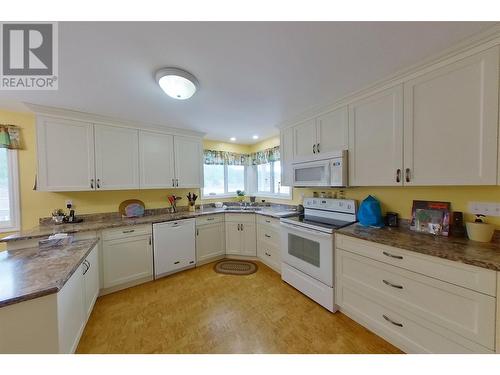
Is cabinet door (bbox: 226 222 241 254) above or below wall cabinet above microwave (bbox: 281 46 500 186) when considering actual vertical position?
below

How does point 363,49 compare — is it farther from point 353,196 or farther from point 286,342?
point 286,342

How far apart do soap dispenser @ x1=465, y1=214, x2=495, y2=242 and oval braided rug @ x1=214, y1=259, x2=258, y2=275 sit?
2.34m

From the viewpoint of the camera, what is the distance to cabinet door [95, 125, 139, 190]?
241 centimetres

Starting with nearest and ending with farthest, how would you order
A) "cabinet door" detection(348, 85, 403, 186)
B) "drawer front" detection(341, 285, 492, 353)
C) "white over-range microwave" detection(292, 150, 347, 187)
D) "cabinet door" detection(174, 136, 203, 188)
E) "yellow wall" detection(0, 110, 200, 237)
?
"drawer front" detection(341, 285, 492, 353), "cabinet door" detection(348, 85, 403, 186), "white over-range microwave" detection(292, 150, 347, 187), "yellow wall" detection(0, 110, 200, 237), "cabinet door" detection(174, 136, 203, 188)

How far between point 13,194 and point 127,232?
1.44 metres

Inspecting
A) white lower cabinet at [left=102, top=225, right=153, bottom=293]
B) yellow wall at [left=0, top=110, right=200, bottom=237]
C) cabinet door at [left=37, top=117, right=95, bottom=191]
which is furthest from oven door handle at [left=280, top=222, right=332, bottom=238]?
yellow wall at [left=0, top=110, right=200, bottom=237]

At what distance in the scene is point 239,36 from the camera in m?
1.14

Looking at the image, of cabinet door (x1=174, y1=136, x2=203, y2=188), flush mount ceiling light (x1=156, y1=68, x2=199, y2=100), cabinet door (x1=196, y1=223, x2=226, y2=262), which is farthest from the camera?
cabinet door (x1=174, y1=136, x2=203, y2=188)

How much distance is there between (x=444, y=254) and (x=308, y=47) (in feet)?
5.46

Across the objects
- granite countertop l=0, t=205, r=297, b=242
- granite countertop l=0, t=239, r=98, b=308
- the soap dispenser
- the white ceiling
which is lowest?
granite countertop l=0, t=239, r=98, b=308

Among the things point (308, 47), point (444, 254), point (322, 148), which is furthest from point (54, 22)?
point (444, 254)

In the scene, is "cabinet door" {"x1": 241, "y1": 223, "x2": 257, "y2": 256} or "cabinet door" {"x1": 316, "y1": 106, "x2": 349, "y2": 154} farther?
"cabinet door" {"x1": 241, "y1": 223, "x2": 257, "y2": 256}

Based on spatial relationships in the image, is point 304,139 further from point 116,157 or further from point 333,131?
point 116,157

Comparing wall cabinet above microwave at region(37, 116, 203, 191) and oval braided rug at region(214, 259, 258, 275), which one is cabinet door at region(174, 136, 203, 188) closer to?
wall cabinet above microwave at region(37, 116, 203, 191)
